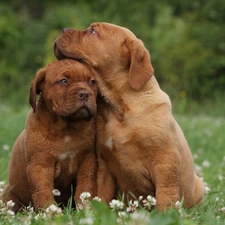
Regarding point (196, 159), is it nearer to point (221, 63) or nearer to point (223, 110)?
point (223, 110)

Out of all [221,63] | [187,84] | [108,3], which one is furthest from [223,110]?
[108,3]

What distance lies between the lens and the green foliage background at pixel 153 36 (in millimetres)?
25297

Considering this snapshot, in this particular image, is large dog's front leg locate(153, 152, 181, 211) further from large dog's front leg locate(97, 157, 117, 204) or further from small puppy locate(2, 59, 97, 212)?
small puppy locate(2, 59, 97, 212)

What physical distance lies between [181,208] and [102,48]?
177 cm

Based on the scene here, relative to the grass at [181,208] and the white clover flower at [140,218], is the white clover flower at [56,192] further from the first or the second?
the white clover flower at [140,218]

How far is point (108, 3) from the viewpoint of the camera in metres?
33.6

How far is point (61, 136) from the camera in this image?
18.7 feet

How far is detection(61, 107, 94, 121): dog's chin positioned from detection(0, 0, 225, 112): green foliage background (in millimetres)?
15412

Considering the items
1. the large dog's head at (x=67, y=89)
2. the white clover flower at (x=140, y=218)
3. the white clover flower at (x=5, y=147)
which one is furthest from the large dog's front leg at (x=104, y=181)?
the white clover flower at (x=5, y=147)

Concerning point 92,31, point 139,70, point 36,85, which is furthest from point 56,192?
point 92,31

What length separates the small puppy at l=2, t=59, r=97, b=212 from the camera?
548 centimetres

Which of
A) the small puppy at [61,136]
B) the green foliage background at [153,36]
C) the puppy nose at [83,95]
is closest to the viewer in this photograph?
the puppy nose at [83,95]

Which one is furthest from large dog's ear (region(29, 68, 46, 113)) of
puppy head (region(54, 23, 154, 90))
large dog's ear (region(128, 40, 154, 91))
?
large dog's ear (region(128, 40, 154, 91))

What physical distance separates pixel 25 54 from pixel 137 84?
23.5m
